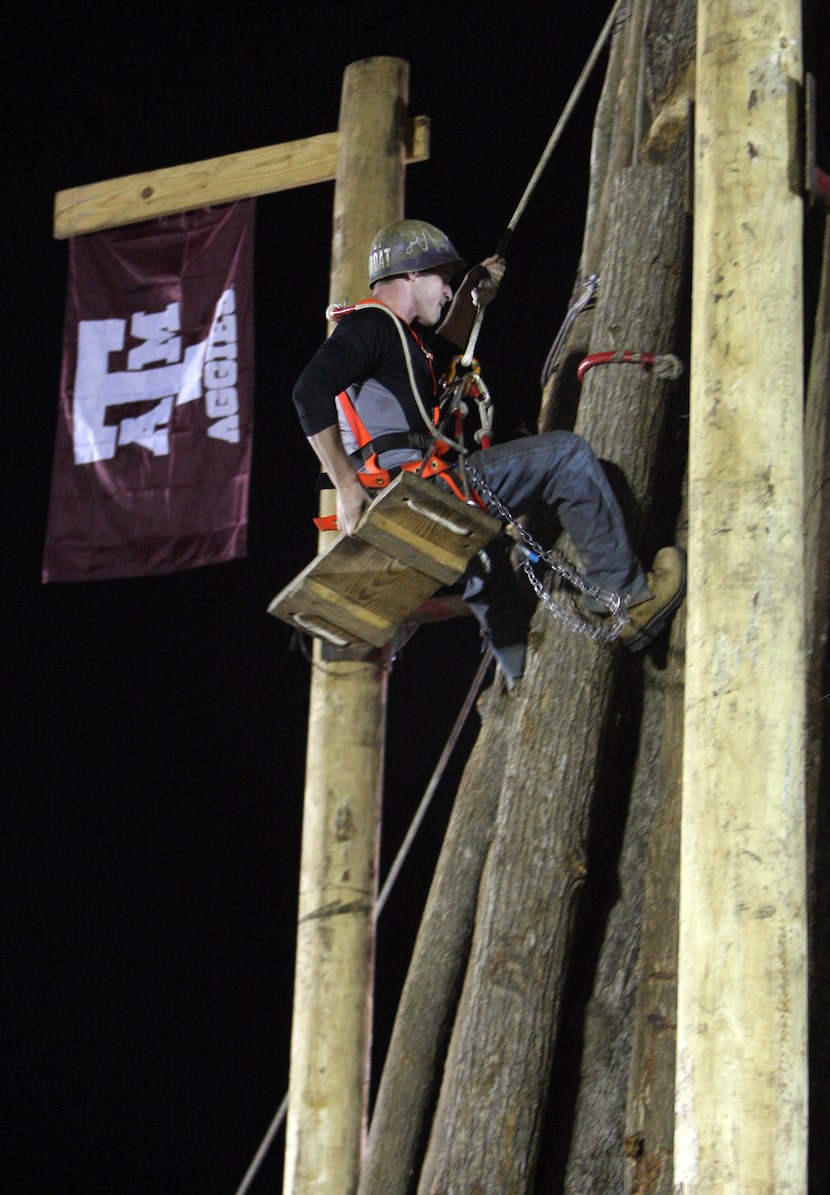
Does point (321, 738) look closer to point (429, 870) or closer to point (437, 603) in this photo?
point (437, 603)

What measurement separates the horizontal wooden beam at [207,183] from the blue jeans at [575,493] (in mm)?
2510

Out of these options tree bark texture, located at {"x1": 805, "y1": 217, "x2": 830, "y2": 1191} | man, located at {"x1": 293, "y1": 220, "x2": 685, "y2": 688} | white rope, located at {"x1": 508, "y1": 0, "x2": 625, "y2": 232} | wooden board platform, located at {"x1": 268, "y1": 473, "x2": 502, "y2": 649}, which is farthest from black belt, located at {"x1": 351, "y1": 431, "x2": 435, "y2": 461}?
tree bark texture, located at {"x1": 805, "y1": 217, "x2": 830, "y2": 1191}

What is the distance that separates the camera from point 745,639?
10.7 feet

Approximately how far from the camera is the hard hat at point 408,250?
4.57 metres

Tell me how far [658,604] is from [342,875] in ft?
6.59

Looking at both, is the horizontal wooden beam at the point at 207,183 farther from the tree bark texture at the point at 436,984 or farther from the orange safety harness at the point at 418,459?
the tree bark texture at the point at 436,984

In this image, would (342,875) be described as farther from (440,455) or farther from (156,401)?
(156,401)

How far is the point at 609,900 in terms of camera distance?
4.49 meters

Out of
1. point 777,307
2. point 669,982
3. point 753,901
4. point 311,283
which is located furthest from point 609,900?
point 311,283

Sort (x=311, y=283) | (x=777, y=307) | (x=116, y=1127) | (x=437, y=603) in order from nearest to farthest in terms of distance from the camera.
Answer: (x=777, y=307) → (x=437, y=603) → (x=116, y=1127) → (x=311, y=283)

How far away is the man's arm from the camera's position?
4105 millimetres

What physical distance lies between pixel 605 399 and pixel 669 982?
1760mm

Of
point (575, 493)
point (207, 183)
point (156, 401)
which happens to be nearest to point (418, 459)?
point (575, 493)

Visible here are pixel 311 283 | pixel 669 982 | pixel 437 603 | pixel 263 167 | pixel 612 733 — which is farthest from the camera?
pixel 311 283
